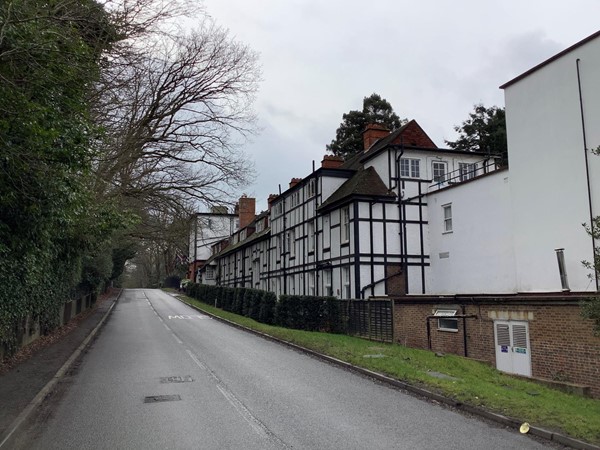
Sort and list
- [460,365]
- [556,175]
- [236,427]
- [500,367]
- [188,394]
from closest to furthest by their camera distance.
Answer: [236,427] < [188,394] < [460,365] < [500,367] < [556,175]

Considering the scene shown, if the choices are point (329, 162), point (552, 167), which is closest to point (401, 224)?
point (329, 162)

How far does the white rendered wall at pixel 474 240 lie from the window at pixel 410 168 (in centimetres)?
157

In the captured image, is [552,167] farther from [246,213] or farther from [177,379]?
[246,213]

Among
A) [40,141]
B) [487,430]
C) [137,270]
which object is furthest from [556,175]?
[137,270]

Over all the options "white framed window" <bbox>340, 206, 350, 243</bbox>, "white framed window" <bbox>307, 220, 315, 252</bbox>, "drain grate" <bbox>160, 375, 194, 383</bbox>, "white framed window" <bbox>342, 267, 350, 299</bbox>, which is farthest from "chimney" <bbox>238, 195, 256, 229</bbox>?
"drain grate" <bbox>160, 375, 194, 383</bbox>

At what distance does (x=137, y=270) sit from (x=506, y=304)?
103858 mm

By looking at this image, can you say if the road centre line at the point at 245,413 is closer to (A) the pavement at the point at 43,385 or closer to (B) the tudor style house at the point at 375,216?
(A) the pavement at the point at 43,385

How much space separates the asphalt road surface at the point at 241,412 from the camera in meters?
6.68

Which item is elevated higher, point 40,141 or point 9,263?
point 40,141

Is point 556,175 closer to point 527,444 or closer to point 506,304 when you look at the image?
point 506,304

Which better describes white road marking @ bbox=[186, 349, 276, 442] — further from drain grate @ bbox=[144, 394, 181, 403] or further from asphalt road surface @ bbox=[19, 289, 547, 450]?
drain grate @ bbox=[144, 394, 181, 403]

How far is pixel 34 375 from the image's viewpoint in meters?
11.4

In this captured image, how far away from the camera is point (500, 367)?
1503cm

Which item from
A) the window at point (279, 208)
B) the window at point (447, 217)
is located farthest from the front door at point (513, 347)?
the window at point (279, 208)
